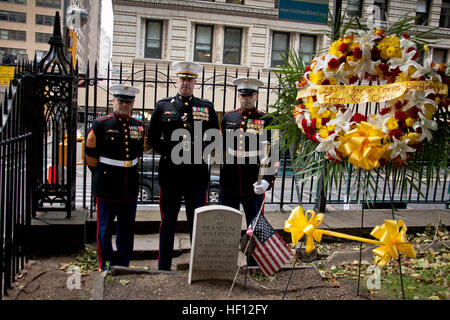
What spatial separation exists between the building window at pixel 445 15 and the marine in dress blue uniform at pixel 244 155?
19.8 metres

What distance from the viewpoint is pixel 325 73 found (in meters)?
3.17

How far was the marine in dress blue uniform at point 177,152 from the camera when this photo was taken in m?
4.29

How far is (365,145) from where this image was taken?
2.77 meters

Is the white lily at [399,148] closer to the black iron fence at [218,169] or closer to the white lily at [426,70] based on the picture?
the black iron fence at [218,169]

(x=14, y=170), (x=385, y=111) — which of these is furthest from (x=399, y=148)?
(x=14, y=170)

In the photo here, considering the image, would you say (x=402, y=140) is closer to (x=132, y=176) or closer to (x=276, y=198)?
(x=132, y=176)

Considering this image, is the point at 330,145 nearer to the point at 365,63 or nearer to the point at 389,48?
the point at 365,63

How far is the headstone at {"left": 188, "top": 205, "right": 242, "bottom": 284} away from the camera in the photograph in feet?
12.2

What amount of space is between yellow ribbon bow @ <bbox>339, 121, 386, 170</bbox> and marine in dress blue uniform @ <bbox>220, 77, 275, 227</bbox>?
1701mm

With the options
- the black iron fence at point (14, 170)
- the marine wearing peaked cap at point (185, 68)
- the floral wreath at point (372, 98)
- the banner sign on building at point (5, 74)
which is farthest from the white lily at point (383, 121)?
the banner sign on building at point (5, 74)

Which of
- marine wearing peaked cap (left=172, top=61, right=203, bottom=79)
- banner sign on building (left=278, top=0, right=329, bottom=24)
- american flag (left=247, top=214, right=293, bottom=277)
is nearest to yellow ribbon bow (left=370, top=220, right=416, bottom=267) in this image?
american flag (left=247, top=214, right=293, bottom=277)

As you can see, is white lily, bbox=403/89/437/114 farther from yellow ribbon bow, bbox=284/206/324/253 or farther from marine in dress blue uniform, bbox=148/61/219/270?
marine in dress blue uniform, bbox=148/61/219/270

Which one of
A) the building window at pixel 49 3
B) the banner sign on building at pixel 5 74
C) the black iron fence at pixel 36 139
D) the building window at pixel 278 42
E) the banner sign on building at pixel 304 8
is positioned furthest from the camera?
the building window at pixel 49 3

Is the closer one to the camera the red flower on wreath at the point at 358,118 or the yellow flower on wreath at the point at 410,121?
the yellow flower on wreath at the point at 410,121
